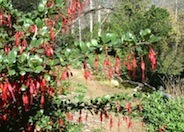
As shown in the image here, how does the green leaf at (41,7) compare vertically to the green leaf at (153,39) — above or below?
above

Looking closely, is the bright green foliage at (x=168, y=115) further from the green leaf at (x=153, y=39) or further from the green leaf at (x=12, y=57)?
the green leaf at (x=12, y=57)

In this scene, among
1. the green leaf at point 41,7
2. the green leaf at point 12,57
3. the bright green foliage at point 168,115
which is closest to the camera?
the green leaf at point 12,57

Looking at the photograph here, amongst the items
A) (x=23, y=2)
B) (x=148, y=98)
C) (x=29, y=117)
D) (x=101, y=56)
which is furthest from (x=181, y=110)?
(x=23, y=2)

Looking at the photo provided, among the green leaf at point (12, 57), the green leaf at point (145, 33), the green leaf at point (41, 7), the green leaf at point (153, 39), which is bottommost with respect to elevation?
the green leaf at point (12, 57)

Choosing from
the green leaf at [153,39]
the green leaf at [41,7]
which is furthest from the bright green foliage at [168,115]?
the green leaf at [153,39]

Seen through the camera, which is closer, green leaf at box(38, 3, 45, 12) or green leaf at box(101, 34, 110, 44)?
green leaf at box(101, 34, 110, 44)

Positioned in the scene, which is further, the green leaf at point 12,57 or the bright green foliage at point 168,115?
the bright green foliage at point 168,115

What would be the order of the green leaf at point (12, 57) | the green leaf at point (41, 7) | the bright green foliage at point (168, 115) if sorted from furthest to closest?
the bright green foliage at point (168, 115) → the green leaf at point (41, 7) → the green leaf at point (12, 57)

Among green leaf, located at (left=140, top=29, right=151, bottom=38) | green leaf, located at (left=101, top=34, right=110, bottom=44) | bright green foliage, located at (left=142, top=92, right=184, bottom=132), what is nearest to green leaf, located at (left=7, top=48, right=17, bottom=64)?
green leaf, located at (left=101, top=34, right=110, bottom=44)

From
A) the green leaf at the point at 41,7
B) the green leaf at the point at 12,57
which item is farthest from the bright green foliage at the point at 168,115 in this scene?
the green leaf at the point at 12,57

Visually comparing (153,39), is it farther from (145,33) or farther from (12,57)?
(12,57)

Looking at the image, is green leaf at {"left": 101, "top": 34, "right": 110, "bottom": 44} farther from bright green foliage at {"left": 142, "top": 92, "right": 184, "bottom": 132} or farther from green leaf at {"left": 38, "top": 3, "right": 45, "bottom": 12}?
bright green foliage at {"left": 142, "top": 92, "right": 184, "bottom": 132}

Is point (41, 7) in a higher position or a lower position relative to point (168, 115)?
higher

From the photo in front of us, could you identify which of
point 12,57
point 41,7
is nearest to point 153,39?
point 12,57
